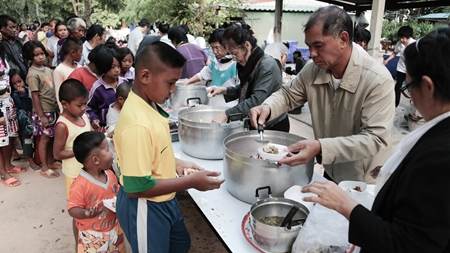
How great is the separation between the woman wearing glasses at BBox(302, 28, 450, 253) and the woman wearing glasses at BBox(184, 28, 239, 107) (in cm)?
211

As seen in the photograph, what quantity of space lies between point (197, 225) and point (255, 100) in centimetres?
136

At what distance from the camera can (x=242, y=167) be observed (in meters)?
1.38

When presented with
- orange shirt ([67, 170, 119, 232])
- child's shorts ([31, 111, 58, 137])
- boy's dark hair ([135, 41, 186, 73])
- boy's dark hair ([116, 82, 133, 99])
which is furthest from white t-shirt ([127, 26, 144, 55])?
boy's dark hair ([135, 41, 186, 73])

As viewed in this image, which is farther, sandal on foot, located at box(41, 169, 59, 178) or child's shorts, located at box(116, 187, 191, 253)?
sandal on foot, located at box(41, 169, 59, 178)

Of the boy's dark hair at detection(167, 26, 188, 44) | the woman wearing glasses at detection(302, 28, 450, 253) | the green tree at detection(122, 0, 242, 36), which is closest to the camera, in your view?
the woman wearing glasses at detection(302, 28, 450, 253)

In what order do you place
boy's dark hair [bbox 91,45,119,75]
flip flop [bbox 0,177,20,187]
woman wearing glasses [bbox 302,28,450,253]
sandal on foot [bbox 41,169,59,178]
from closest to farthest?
woman wearing glasses [bbox 302,28,450,253] → boy's dark hair [bbox 91,45,119,75] → flip flop [bbox 0,177,20,187] → sandal on foot [bbox 41,169,59,178]

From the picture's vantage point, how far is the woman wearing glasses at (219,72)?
9.99 ft

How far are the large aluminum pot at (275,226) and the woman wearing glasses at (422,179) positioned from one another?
27 cm

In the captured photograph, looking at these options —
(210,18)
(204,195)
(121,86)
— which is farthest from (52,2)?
(204,195)

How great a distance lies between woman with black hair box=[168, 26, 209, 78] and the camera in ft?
13.4

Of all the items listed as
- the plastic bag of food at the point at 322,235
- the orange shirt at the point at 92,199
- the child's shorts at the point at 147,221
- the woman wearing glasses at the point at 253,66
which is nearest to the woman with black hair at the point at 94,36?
the woman wearing glasses at the point at 253,66

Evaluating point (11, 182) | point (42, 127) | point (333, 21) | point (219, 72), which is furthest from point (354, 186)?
point (11, 182)

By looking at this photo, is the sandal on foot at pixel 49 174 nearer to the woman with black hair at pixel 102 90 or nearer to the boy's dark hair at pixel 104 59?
the woman with black hair at pixel 102 90

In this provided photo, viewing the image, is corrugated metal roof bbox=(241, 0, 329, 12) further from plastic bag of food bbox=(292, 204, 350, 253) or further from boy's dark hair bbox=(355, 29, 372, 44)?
plastic bag of food bbox=(292, 204, 350, 253)
